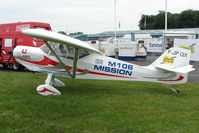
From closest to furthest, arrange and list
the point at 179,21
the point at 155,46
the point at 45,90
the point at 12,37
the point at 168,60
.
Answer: the point at 45,90
the point at 168,60
the point at 12,37
the point at 155,46
the point at 179,21

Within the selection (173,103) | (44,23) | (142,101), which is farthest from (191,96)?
(44,23)

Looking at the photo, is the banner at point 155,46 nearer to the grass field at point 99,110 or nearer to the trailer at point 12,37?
the trailer at point 12,37

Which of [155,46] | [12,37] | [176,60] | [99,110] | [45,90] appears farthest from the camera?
[155,46]

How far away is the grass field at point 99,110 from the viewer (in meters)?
4.94

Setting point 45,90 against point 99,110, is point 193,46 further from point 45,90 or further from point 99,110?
point 99,110

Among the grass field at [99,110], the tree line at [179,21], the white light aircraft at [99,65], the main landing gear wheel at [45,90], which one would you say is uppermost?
the tree line at [179,21]

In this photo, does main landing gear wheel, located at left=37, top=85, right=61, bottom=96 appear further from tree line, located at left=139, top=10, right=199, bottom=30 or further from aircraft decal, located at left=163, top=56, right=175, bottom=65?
tree line, located at left=139, top=10, right=199, bottom=30

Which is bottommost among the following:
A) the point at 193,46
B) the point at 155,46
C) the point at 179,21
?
the point at 155,46

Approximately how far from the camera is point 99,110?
621cm

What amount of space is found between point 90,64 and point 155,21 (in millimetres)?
94253

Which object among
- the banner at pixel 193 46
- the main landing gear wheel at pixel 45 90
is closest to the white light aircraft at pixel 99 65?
the main landing gear wheel at pixel 45 90

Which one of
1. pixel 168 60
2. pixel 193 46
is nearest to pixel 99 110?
pixel 168 60

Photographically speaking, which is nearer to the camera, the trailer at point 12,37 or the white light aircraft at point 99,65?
the white light aircraft at point 99,65

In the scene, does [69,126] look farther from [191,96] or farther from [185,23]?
[185,23]
